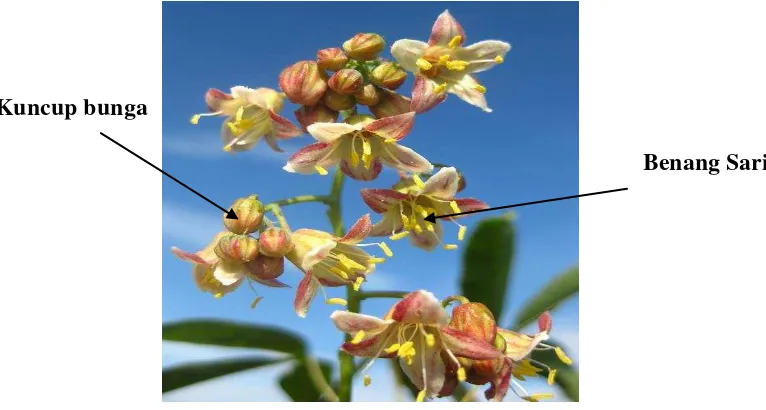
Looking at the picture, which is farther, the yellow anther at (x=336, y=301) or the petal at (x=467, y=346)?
the yellow anther at (x=336, y=301)

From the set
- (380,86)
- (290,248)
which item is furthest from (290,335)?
(380,86)

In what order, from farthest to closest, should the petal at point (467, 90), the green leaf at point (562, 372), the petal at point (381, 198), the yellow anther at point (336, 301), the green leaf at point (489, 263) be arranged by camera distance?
the green leaf at point (489, 263), the green leaf at point (562, 372), the petal at point (467, 90), the petal at point (381, 198), the yellow anther at point (336, 301)

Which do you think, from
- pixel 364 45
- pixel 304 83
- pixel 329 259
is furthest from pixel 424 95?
pixel 329 259

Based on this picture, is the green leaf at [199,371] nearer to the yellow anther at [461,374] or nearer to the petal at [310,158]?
the petal at [310,158]

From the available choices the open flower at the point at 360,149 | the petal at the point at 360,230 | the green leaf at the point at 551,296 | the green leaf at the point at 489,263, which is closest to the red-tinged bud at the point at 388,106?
the open flower at the point at 360,149

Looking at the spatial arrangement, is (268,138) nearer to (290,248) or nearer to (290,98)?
(290,98)

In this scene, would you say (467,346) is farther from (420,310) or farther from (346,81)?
(346,81)
